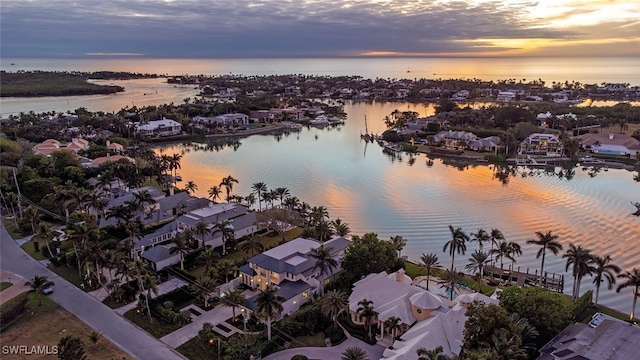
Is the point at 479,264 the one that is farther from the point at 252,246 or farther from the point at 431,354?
the point at 252,246

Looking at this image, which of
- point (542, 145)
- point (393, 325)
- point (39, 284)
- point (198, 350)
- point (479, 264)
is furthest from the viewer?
point (542, 145)

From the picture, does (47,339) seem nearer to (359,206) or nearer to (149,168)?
(359,206)

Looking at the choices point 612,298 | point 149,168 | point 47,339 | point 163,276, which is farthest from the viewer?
point 149,168

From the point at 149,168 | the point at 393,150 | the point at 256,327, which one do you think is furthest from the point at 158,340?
the point at 393,150

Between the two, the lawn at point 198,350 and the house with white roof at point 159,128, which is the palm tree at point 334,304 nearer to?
the lawn at point 198,350

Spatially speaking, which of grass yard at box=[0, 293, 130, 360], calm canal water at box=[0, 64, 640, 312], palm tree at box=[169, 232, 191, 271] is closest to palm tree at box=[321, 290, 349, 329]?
grass yard at box=[0, 293, 130, 360]

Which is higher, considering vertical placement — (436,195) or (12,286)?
(436,195)

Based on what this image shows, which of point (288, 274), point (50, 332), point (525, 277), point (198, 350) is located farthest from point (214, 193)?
point (525, 277)
